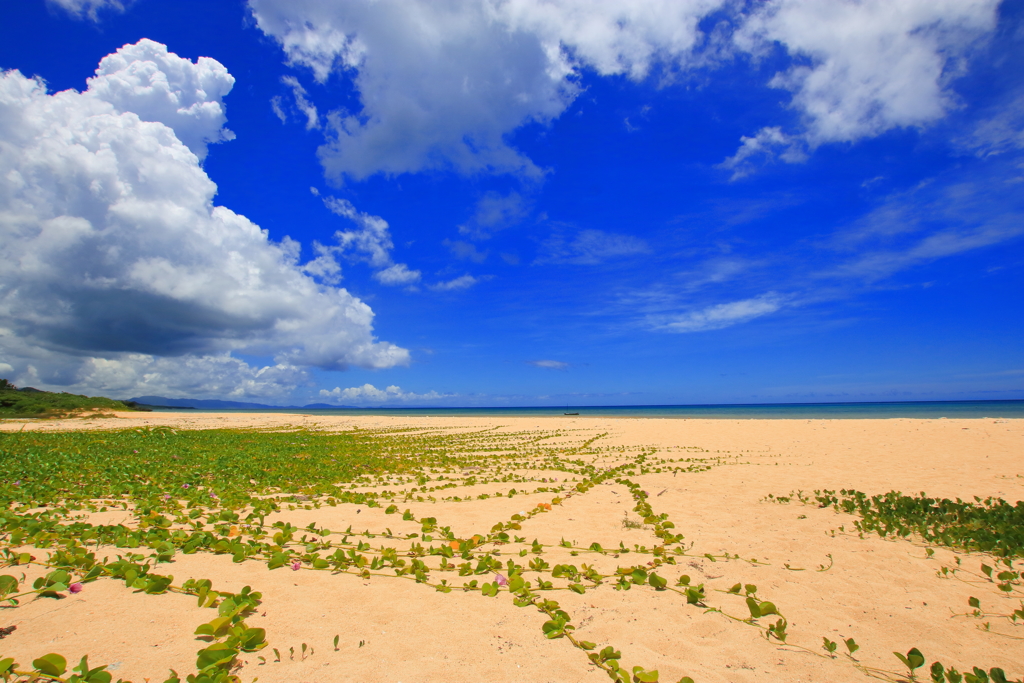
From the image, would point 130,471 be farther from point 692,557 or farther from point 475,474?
point 692,557

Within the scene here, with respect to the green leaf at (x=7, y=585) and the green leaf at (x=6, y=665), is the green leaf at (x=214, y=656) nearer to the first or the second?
the green leaf at (x=6, y=665)

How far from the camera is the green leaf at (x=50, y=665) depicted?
8.15 feet

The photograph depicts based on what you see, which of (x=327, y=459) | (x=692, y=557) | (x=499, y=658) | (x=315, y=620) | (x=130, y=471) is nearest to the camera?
(x=499, y=658)

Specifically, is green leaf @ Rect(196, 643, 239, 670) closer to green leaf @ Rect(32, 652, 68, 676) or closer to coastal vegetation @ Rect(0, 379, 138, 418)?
green leaf @ Rect(32, 652, 68, 676)

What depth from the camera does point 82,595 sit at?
3723mm

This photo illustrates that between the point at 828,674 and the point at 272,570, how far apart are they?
4.96 m

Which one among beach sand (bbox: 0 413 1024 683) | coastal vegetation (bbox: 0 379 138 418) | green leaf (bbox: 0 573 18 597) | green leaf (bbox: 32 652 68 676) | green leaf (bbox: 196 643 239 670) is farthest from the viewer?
coastal vegetation (bbox: 0 379 138 418)

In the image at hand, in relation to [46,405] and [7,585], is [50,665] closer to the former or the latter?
[7,585]

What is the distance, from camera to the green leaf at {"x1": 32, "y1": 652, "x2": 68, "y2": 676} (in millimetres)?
2484

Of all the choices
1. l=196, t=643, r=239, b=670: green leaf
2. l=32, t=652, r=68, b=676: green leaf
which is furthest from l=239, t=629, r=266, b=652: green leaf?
l=32, t=652, r=68, b=676: green leaf

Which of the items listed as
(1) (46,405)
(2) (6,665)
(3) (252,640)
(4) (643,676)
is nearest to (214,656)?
(3) (252,640)

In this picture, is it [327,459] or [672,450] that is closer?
[327,459]

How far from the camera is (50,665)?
251cm

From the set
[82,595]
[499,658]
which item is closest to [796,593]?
[499,658]
